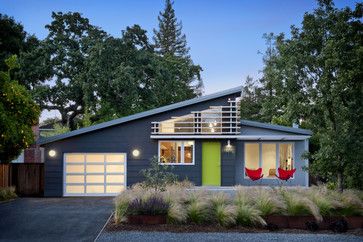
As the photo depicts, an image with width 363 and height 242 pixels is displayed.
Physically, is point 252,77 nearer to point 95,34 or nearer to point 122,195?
point 95,34

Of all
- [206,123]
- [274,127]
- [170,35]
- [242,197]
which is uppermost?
[170,35]

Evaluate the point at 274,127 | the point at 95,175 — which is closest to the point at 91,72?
the point at 95,175

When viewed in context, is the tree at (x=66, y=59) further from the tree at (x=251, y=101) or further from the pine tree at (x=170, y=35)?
the pine tree at (x=170, y=35)

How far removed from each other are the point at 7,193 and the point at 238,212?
35.2 feet

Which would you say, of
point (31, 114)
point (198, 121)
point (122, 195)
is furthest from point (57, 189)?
point (122, 195)

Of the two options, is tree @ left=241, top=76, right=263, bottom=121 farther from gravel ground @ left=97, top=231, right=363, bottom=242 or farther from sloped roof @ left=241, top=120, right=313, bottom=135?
gravel ground @ left=97, top=231, right=363, bottom=242

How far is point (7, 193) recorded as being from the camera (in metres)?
18.3

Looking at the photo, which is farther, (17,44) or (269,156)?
(17,44)

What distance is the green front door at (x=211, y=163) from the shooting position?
20.3 metres

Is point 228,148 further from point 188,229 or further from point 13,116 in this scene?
point 188,229

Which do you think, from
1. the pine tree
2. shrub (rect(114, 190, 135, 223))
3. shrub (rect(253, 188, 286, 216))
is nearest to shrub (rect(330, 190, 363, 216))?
shrub (rect(253, 188, 286, 216))

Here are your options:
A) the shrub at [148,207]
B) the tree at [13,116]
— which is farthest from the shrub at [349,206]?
the tree at [13,116]

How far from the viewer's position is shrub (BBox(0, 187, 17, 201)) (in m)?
18.0

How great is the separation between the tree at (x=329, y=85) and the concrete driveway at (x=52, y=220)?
6735 mm
